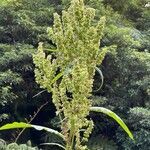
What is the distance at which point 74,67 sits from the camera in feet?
3.57

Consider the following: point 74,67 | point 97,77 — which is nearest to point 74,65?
point 74,67

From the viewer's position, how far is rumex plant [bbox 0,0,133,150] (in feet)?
3.58

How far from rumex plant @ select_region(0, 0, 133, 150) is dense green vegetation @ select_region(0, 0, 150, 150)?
4.21 metres

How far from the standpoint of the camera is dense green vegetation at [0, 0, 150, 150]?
221 inches

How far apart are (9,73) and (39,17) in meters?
1.11

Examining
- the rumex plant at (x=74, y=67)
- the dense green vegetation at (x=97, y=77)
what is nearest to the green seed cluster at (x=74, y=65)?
the rumex plant at (x=74, y=67)

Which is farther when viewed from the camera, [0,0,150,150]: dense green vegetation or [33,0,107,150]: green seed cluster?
[0,0,150,150]: dense green vegetation

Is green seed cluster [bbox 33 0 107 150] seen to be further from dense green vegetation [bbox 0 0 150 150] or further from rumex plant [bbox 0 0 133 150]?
dense green vegetation [bbox 0 0 150 150]

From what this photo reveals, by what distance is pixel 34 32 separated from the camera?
5.91m

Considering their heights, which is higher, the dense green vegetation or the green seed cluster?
the green seed cluster

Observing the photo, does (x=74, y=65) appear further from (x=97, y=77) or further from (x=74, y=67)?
(x=97, y=77)

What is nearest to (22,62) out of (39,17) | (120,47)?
(39,17)

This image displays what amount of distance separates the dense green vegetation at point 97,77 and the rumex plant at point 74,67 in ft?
13.8

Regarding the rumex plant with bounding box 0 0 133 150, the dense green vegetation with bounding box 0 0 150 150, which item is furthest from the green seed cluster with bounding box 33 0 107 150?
the dense green vegetation with bounding box 0 0 150 150
